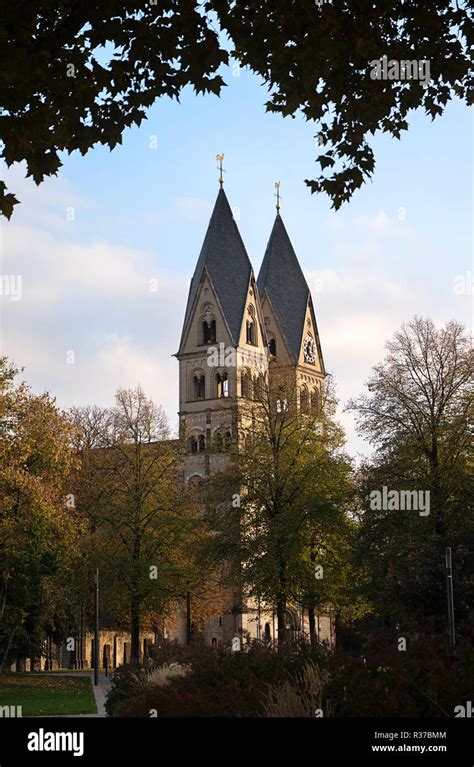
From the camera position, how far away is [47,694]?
108ft

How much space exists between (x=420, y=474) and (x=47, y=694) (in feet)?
48.0

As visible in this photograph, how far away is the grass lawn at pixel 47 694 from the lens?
26.5 m

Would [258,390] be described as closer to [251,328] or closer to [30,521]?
[30,521]

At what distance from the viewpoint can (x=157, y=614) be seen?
46594 millimetres

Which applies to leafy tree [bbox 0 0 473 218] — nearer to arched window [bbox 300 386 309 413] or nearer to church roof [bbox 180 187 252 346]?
arched window [bbox 300 386 309 413]

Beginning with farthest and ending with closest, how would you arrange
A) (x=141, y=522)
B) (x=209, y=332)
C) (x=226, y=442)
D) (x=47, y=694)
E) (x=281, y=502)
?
(x=209, y=332)
(x=141, y=522)
(x=226, y=442)
(x=281, y=502)
(x=47, y=694)

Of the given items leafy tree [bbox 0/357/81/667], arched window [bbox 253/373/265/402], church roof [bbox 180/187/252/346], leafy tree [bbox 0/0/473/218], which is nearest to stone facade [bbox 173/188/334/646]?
church roof [bbox 180/187/252/346]

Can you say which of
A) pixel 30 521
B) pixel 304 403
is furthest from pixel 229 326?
pixel 30 521

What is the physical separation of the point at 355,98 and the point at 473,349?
2824 cm

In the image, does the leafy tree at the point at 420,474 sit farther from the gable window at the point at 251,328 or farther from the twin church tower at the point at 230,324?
the gable window at the point at 251,328

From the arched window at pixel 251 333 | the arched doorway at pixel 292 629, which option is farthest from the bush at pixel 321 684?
the arched window at pixel 251 333

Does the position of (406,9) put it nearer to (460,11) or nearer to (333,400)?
(460,11)

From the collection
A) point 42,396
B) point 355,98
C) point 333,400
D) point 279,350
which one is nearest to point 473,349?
point 333,400

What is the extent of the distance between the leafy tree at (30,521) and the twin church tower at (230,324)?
3837cm
